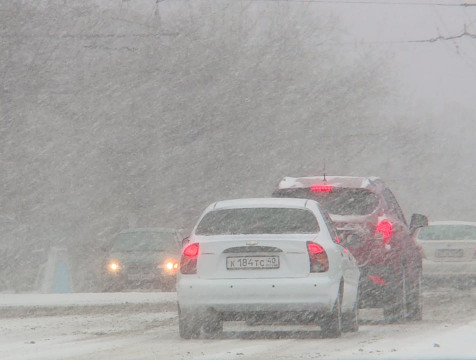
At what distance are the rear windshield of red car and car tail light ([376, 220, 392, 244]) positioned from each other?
0.61ft

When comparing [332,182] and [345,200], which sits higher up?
[332,182]

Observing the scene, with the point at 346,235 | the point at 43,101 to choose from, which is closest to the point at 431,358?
the point at 346,235

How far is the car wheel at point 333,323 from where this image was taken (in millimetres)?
12352

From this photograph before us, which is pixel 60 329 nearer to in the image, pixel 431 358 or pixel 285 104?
pixel 431 358

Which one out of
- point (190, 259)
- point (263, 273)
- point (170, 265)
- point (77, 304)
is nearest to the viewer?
point (263, 273)

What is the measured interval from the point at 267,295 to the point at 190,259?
0.88 metres

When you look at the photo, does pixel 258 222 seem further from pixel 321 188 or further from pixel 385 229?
pixel 385 229

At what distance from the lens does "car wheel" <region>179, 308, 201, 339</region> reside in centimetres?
1240

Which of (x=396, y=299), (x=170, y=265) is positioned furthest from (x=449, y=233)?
(x=396, y=299)

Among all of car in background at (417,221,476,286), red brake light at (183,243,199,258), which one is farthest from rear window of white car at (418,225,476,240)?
red brake light at (183,243,199,258)

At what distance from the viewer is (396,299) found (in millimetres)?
14836

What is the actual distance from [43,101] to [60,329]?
68.9 feet

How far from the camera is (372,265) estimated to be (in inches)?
564

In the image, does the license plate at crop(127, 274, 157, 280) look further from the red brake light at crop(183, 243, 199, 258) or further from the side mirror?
the red brake light at crop(183, 243, 199, 258)
